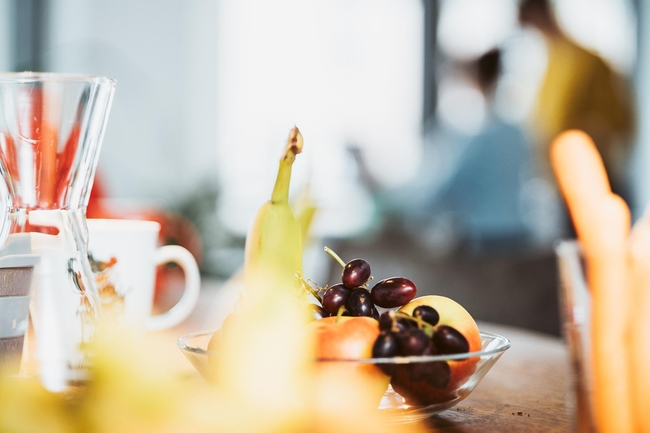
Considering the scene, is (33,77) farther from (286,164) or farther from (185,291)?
(185,291)

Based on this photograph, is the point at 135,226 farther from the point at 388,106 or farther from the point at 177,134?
the point at 388,106

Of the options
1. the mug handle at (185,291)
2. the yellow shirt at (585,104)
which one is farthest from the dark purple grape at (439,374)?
the yellow shirt at (585,104)

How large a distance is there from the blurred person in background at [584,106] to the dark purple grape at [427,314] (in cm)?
227

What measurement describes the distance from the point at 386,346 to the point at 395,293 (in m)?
0.08

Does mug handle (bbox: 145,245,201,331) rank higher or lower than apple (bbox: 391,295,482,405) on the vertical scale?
lower

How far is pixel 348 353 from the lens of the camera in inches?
14.6

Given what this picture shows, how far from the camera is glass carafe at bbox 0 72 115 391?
1.29 feet

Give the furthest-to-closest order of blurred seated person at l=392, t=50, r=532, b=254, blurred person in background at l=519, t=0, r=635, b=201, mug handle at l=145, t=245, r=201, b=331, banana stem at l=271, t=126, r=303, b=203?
1. blurred person in background at l=519, t=0, r=635, b=201
2. blurred seated person at l=392, t=50, r=532, b=254
3. mug handle at l=145, t=245, r=201, b=331
4. banana stem at l=271, t=126, r=303, b=203

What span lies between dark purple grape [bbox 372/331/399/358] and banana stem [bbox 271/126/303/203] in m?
0.15

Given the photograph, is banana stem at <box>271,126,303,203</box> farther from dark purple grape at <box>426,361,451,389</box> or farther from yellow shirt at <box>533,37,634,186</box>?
yellow shirt at <box>533,37,634,186</box>

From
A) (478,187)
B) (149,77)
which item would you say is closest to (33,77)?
(478,187)

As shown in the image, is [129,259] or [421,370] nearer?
[421,370]

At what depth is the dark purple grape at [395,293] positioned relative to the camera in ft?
1.45

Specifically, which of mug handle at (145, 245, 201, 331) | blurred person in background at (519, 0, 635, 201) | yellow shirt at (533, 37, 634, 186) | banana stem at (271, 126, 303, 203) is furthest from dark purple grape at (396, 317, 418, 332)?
yellow shirt at (533, 37, 634, 186)
